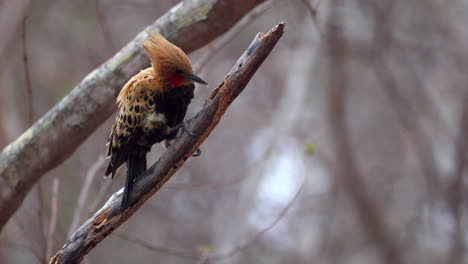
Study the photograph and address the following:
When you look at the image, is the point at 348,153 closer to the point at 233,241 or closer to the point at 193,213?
the point at 233,241

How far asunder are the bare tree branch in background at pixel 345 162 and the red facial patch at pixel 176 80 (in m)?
5.20

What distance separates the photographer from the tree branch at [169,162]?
321cm

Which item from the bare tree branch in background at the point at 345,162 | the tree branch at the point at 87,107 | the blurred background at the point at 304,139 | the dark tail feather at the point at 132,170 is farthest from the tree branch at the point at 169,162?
the bare tree branch in background at the point at 345,162

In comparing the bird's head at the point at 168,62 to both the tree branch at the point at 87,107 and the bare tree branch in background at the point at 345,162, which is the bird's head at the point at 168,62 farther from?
the bare tree branch in background at the point at 345,162

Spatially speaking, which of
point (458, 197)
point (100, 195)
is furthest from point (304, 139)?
point (100, 195)

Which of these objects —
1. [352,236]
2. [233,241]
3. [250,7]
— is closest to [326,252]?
[352,236]

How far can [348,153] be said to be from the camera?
907 cm

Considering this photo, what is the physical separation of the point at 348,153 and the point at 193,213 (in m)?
3.63

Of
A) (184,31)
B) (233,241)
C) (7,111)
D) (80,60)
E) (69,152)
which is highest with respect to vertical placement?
(184,31)

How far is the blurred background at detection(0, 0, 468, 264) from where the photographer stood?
8.72 metres

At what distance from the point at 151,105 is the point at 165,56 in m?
0.33

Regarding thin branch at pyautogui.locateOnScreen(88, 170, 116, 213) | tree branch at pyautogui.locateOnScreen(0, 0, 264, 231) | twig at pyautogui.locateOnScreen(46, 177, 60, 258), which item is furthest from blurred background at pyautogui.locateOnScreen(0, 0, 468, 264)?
tree branch at pyautogui.locateOnScreen(0, 0, 264, 231)

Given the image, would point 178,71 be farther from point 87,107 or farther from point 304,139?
point 304,139

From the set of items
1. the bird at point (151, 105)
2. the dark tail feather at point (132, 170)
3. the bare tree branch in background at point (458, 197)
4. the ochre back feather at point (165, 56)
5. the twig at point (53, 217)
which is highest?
the ochre back feather at point (165, 56)
